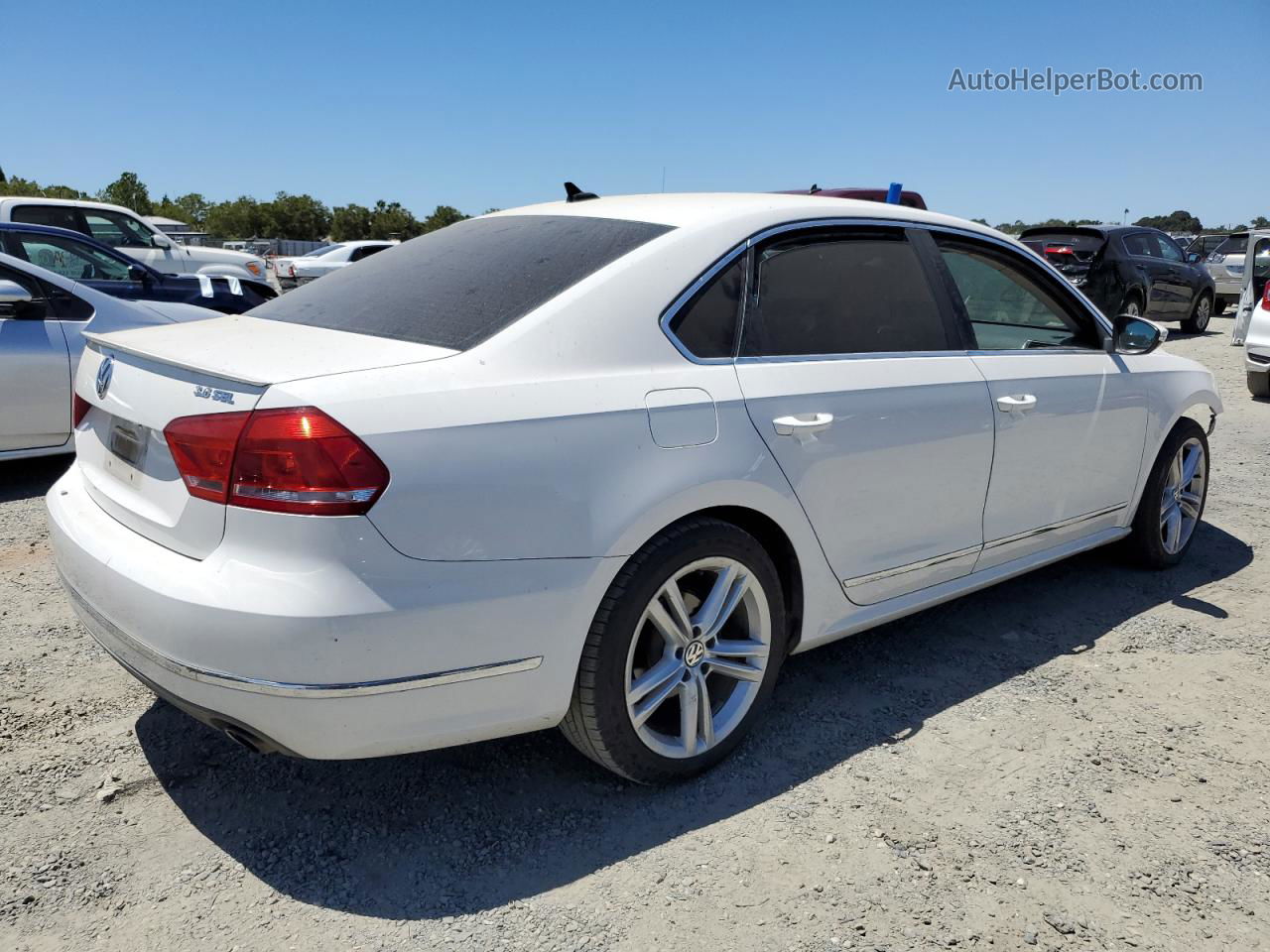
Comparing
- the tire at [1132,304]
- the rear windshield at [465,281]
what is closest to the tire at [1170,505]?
the rear windshield at [465,281]

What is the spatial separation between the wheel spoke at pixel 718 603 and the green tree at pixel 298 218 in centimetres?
9643

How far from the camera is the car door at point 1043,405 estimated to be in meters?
3.53

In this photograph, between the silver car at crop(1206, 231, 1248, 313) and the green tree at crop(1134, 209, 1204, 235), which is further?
the green tree at crop(1134, 209, 1204, 235)

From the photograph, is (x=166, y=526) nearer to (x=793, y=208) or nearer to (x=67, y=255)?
(x=793, y=208)

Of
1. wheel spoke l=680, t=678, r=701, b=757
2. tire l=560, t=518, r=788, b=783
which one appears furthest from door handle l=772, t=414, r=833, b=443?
wheel spoke l=680, t=678, r=701, b=757

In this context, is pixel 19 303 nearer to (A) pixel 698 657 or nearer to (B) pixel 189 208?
(A) pixel 698 657

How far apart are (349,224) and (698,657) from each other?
321 ft

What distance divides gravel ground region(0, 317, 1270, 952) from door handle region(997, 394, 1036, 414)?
0.93 meters

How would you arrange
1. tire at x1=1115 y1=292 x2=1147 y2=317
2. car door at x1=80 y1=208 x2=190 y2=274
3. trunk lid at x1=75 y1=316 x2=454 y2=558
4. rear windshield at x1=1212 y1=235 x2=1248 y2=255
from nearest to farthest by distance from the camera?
trunk lid at x1=75 y1=316 x2=454 y2=558 → car door at x1=80 y1=208 x2=190 y2=274 → tire at x1=1115 y1=292 x2=1147 y2=317 → rear windshield at x1=1212 y1=235 x2=1248 y2=255

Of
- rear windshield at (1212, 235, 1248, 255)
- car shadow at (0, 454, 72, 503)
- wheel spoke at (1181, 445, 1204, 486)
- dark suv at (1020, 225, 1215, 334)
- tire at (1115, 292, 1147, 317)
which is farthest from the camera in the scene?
rear windshield at (1212, 235, 1248, 255)

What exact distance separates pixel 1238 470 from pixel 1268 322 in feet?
11.9

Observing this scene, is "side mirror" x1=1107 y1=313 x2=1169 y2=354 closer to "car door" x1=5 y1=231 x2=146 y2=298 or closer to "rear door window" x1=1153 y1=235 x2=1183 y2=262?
"car door" x1=5 y1=231 x2=146 y2=298

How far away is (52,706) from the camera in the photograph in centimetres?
314

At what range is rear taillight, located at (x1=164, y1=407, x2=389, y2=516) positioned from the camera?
2.11 metres
